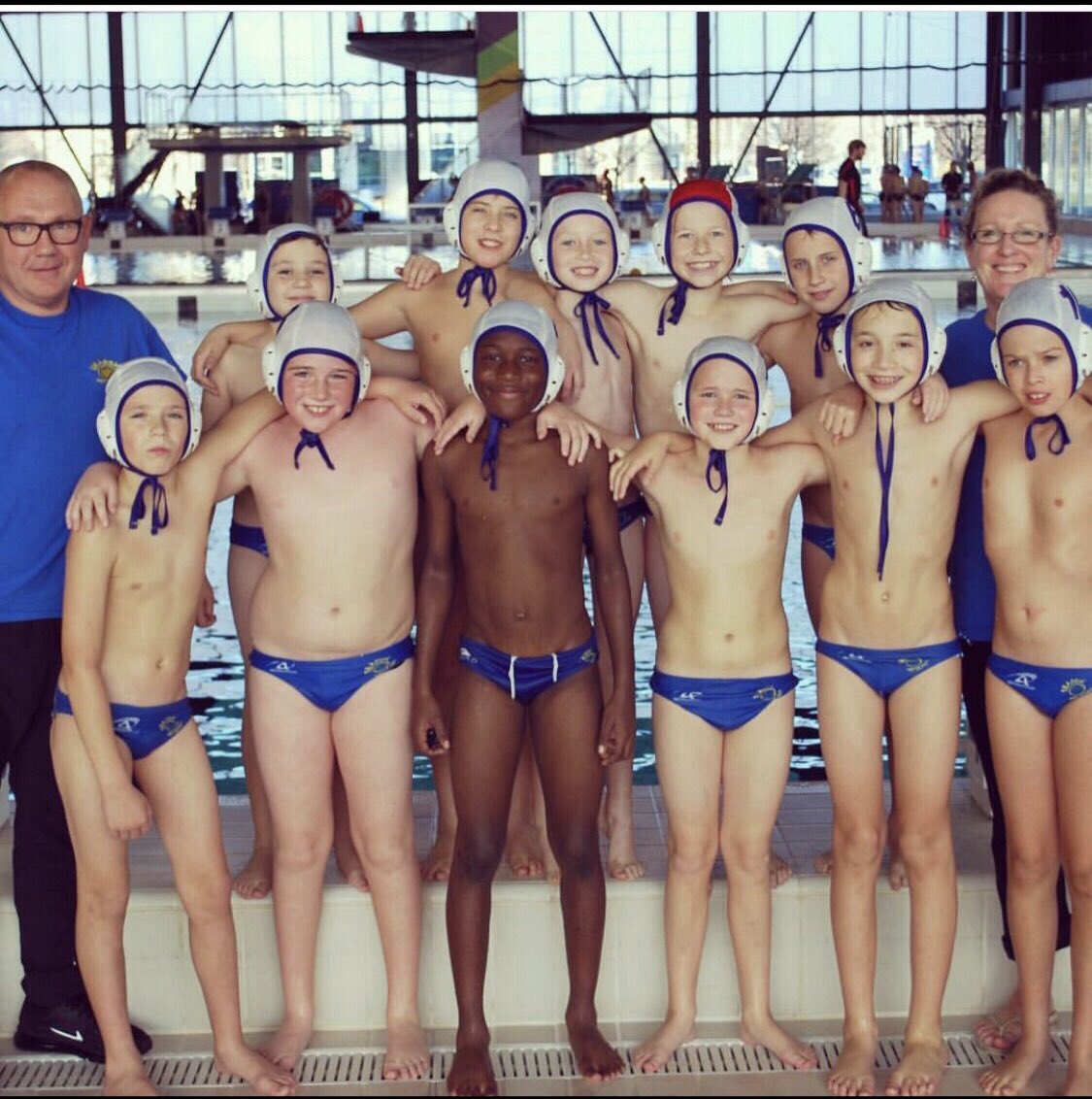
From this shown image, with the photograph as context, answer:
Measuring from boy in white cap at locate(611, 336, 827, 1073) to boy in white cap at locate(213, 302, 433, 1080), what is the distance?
618 millimetres

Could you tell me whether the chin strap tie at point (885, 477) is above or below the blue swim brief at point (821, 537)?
above

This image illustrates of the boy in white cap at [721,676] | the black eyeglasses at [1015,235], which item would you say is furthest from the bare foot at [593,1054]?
the black eyeglasses at [1015,235]

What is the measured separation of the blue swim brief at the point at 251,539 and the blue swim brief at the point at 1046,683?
2.04 meters

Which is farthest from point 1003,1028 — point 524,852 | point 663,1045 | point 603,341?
point 603,341

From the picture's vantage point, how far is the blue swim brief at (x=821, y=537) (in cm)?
483

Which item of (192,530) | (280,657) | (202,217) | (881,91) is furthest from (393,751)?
(881,91)

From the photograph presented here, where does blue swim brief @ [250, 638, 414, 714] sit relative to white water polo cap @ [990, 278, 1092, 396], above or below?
below

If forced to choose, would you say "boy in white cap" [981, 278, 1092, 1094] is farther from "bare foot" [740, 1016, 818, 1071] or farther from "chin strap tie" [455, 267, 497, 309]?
"chin strap tie" [455, 267, 497, 309]

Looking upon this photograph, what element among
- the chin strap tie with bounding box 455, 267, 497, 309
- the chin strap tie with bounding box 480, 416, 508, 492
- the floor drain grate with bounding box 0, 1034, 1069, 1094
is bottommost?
the floor drain grate with bounding box 0, 1034, 1069, 1094

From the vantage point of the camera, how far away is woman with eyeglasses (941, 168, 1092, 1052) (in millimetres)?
4332

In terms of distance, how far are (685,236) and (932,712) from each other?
1.55m

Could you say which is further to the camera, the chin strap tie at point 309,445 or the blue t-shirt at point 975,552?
the blue t-shirt at point 975,552

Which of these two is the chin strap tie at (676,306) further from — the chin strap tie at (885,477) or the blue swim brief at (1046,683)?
the blue swim brief at (1046,683)

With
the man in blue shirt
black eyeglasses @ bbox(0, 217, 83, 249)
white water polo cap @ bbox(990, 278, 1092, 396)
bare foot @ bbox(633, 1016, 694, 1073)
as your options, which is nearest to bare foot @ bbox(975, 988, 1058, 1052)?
bare foot @ bbox(633, 1016, 694, 1073)
